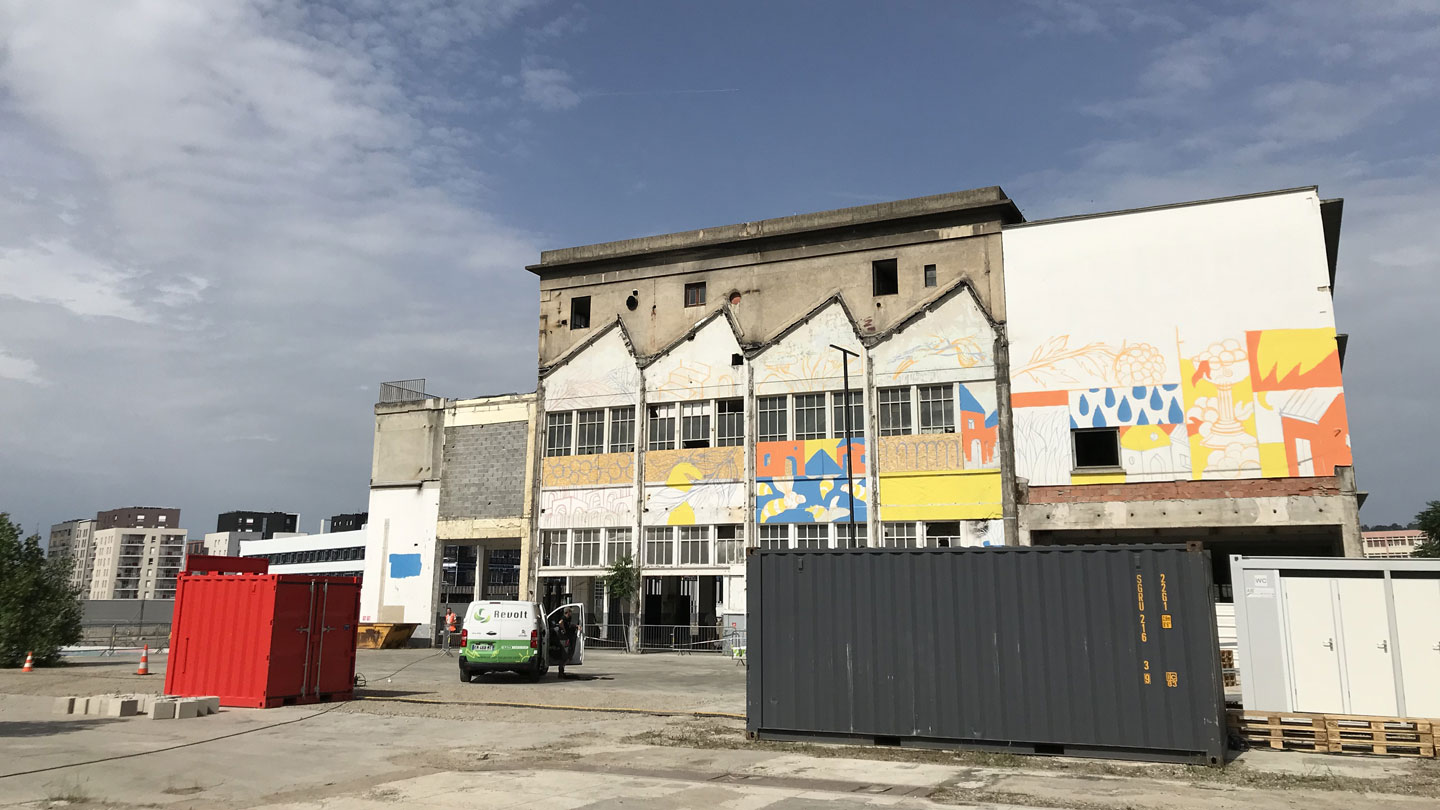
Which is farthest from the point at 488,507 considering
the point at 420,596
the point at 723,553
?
the point at 723,553

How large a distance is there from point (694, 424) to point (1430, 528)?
5074 cm

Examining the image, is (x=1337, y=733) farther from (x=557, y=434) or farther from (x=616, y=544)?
(x=557, y=434)

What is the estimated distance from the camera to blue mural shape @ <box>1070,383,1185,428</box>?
33938 millimetres

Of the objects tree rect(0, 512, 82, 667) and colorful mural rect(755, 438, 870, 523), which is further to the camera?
colorful mural rect(755, 438, 870, 523)

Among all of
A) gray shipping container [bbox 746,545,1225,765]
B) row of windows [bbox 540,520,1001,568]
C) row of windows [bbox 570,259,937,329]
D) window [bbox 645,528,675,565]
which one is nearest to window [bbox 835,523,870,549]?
row of windows [bbox 540,520,1001,568]

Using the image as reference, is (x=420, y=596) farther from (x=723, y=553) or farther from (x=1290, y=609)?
(x=1290, y=609)

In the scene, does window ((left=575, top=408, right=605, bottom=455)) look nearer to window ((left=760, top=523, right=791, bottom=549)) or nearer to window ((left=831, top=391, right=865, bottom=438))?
window ((left=760, top=523, right=791, bottom=549))

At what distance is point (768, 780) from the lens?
37.9 ft

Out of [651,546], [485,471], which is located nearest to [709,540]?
[651,546]

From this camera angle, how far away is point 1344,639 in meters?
14.8

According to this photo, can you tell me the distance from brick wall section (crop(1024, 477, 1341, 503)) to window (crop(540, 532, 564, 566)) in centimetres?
2012

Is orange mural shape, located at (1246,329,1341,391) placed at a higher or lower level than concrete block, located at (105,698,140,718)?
higher

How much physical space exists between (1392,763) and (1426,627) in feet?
9.06

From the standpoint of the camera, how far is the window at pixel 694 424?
41.4 meters
